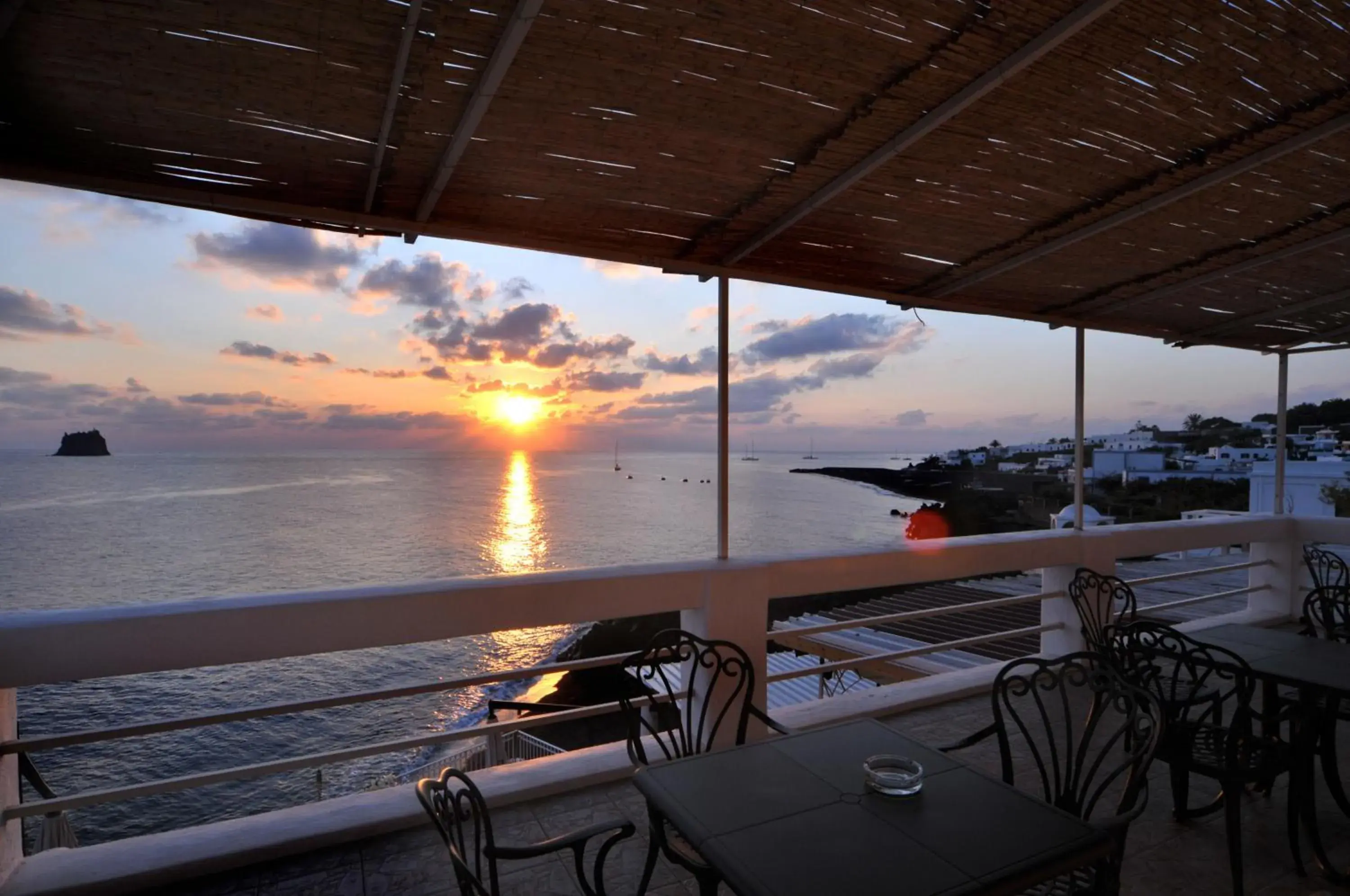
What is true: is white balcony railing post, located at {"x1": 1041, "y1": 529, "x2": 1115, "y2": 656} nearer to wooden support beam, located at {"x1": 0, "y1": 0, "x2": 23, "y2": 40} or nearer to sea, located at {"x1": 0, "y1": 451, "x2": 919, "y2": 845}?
sea, located at {"x1": 0, "y1": 451, "x2": 919, "y2": 845}

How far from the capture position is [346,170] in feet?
7.60

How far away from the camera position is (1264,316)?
4.57 meters

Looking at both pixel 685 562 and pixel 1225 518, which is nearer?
pixel 685 562

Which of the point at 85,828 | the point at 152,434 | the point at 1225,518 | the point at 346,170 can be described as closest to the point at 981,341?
the point at 1225,518

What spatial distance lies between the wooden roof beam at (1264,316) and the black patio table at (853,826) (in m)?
4.45

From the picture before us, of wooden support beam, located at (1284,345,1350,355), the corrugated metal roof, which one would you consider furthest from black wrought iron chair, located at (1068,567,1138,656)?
the corrugated metal roof

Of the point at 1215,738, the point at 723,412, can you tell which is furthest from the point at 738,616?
the point at 1215,738

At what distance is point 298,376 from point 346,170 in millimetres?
28441

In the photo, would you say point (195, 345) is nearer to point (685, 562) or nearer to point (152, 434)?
point (152, 434)

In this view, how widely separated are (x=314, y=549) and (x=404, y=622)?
38.5m

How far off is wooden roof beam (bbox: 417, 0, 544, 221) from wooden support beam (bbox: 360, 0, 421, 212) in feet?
0.57

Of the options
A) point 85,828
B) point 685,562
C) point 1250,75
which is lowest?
point 85,828

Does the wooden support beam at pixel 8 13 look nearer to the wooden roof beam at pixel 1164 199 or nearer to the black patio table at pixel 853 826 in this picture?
the black patio table at pixel 853 826

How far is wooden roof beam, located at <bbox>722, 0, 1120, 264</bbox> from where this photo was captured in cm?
187
